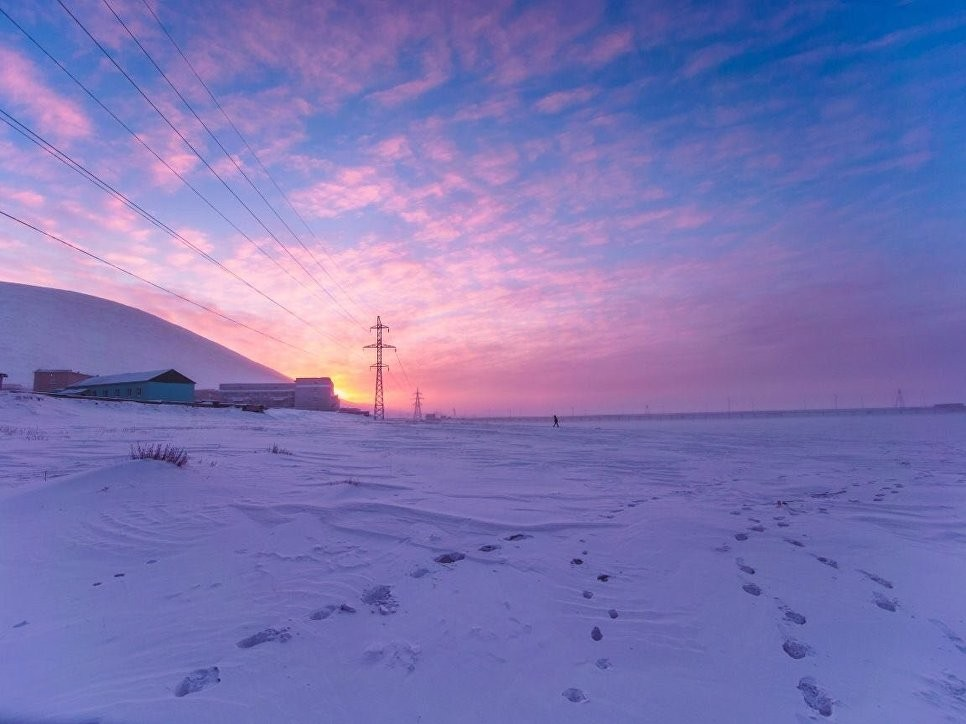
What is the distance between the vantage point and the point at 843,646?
10.1 feet

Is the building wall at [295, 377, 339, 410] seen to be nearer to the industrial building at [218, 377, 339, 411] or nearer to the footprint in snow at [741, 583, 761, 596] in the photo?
the industrial building at [218, 377, 339, 411]

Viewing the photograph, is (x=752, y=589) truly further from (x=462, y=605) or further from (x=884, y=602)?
(x=462, y=605)

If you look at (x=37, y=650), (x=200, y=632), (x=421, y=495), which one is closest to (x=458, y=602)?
(x=200, y=632)

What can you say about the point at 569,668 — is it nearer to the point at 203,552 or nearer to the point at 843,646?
the point at 843,646

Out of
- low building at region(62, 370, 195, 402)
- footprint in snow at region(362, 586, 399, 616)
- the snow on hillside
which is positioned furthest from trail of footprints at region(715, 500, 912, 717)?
the snow on hillside

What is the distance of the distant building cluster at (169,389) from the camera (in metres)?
49.0

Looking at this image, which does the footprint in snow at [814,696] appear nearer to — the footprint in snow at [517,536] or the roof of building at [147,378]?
the footprint in snow at [517,536]

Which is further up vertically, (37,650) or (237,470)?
(237,470)

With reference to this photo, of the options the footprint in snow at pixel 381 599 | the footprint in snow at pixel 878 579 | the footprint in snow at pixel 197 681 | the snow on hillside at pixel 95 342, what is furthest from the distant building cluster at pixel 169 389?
the footprint in snow at pixel 878 579

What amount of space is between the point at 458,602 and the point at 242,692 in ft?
5.18

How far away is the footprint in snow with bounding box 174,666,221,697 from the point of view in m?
2.48

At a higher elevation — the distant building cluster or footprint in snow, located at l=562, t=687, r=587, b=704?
the distant building cluster

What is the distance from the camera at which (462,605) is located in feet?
11.5

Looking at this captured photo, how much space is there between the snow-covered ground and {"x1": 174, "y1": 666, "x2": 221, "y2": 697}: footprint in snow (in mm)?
12
